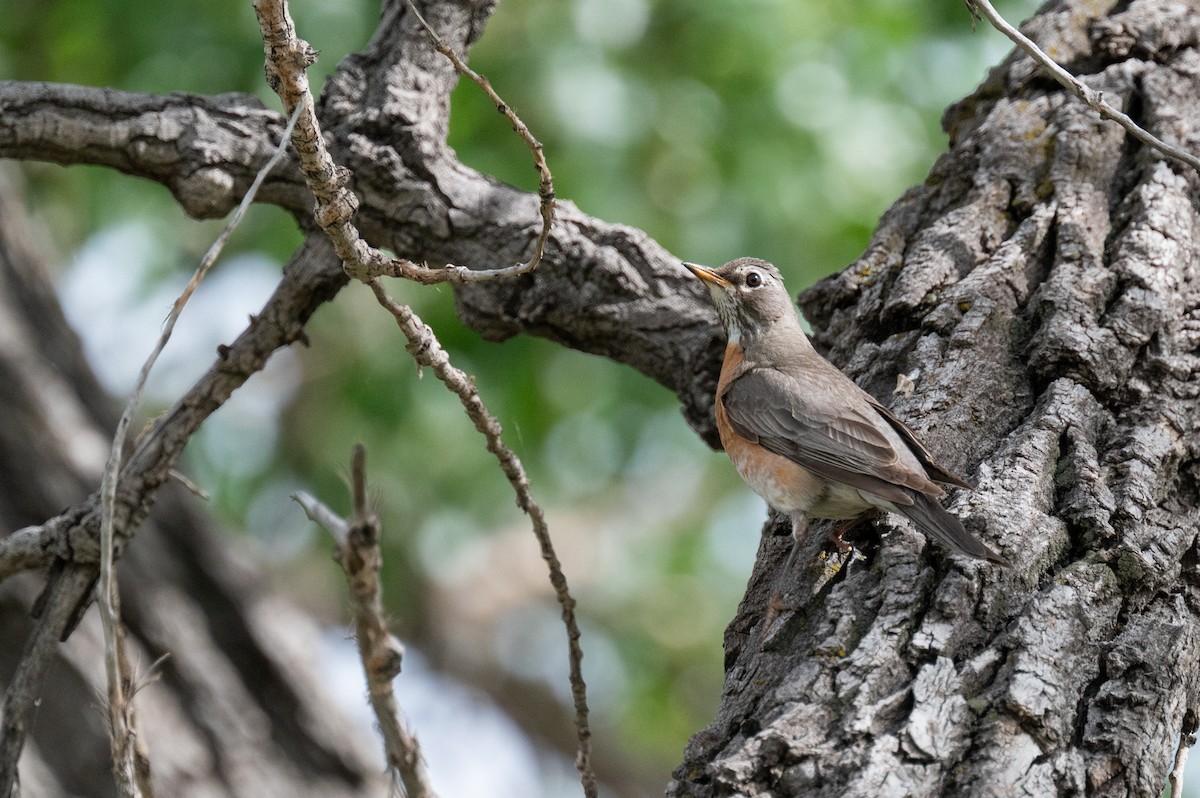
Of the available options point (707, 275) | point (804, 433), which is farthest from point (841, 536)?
point (707, 275)

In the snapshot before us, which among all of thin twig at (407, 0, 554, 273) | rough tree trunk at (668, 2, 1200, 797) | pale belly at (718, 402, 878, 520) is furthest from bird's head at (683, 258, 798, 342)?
thin twig at (407, 0, 554, 273)

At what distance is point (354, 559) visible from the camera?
157 centimetres

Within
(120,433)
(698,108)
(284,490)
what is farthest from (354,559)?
(284,490)

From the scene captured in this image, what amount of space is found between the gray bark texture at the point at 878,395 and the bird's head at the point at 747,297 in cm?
12

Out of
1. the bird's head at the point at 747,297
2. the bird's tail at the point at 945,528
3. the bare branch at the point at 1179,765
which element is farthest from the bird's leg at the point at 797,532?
the bird's head at the point at 747,297

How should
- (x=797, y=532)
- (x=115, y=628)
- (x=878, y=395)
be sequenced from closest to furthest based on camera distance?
(x=115, y=628) → (x=797, y=532) → (x=878, y=395)

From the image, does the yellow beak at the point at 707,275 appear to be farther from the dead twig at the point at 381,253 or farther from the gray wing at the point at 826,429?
the dead twig at the point at 381,253

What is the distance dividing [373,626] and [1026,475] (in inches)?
88.1

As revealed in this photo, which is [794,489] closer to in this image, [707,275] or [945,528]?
[945,528]

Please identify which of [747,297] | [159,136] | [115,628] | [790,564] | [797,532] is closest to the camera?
[115,628]

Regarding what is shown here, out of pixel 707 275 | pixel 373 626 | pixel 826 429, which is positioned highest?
pixel 707 275

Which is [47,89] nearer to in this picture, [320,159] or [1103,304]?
[320,159]

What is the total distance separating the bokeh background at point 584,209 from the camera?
6.16m

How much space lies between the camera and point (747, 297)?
5027 mm
